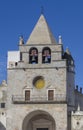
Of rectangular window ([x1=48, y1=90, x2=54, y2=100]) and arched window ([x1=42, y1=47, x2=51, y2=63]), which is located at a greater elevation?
arched window ([x1=42, y1=47, x2=51, y2=63])

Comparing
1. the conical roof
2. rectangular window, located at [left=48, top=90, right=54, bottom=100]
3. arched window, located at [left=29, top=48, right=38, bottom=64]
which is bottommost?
rectangular window, located at [left=48, top=90, right=54, bottom=100]

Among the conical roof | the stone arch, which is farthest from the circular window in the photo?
the conical roof

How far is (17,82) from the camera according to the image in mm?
52375

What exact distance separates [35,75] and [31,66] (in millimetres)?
1078

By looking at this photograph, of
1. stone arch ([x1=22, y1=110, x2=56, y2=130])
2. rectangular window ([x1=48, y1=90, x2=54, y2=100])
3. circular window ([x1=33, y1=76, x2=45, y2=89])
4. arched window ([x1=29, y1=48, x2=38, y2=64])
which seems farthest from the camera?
arched window ([x1=29, y1=48, x2=38, y2=64])

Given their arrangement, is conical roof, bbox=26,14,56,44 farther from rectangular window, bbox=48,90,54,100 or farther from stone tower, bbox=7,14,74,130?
rectangular window, bbox=48,90,54,100

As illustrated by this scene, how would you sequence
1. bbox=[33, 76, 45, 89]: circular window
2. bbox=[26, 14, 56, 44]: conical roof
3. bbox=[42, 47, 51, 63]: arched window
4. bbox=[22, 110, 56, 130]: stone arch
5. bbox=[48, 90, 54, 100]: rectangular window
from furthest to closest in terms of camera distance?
bbox=[26, 14, 56, 44]: conical roof
bbox=[42, 47, 51, 63]: arched window
bbox=[22, 110, 56, 130]: stone arch
bbox=[33, 76, 45, 89]: circular window
bbox=[48, 90, 54, 100]: rectangular window

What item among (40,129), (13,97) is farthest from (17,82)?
(40,129)

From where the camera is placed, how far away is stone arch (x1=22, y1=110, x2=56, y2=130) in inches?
2064

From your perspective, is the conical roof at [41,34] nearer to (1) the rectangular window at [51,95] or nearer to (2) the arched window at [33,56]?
(2) the arched window at [33,56]

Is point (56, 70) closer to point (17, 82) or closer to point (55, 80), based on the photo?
point (55, 80)

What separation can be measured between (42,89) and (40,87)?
321mm

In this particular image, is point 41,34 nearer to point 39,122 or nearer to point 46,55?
point 46,55

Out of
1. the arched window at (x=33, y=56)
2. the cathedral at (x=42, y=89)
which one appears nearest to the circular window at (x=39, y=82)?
the cathedral at (x=42, y=89)
